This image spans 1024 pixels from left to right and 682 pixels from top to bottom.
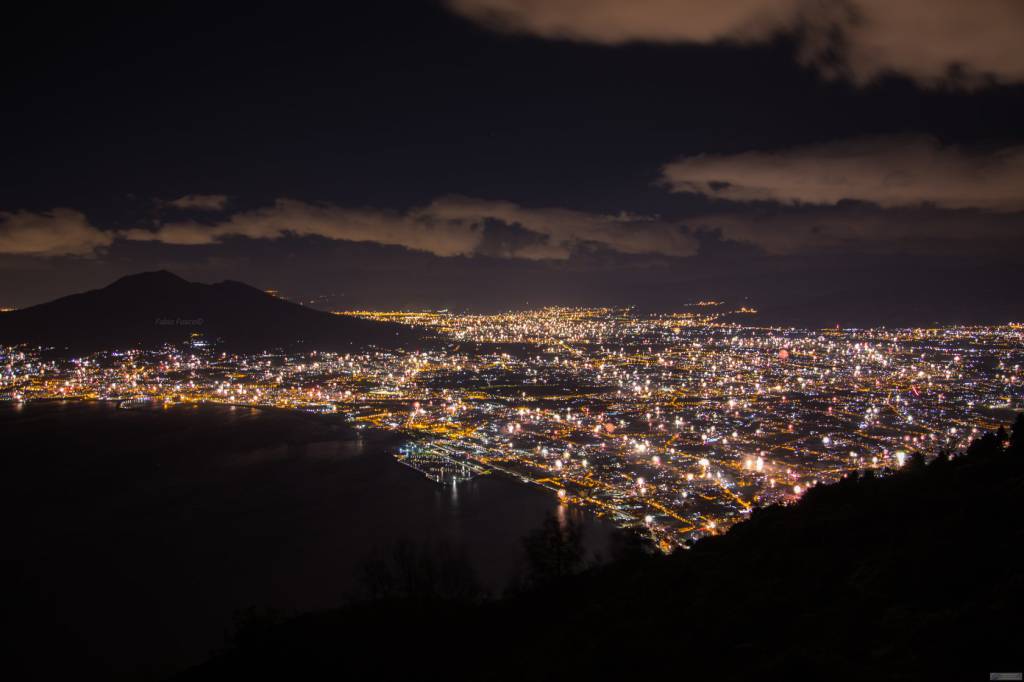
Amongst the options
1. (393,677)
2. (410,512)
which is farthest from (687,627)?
(410,512)

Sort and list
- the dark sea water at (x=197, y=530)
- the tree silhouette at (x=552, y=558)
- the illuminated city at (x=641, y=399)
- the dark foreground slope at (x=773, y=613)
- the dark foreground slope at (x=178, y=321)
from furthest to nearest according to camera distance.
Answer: the dark foreground slope at (x=178, y=321) → the illuminated city at (x=641, y=399) → the dark sea water at (x=197, y=530) → the tree silhouette at (x=552, y=558) → the dark foreground slope at (x=773, y=613)

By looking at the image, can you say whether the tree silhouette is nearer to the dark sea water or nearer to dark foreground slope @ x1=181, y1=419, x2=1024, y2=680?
dark foreground slope @ x1=181, y1=419, x2=1024, y2=680

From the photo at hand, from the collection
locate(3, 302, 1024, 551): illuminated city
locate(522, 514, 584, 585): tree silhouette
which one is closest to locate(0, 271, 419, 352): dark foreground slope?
locate(3, 302, 1024, 551): illuminated city

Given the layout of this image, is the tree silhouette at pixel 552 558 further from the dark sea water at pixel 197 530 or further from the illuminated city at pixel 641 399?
the illuminated city at pixel 641 399

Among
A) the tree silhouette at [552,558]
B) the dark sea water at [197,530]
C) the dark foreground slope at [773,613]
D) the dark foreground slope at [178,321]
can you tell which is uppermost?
the dark foreground slope at [178,321]

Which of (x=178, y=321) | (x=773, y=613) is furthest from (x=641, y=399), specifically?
(x=178, y=321)

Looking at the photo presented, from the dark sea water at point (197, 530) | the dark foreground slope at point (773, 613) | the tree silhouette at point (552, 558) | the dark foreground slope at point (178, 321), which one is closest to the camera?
the dark foreground slope at point (773, 613)

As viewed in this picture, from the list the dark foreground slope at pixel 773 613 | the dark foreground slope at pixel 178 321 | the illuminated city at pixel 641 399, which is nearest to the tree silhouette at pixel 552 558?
the dark foreground slope at pixel 773 613

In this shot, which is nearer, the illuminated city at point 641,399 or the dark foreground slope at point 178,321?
the illuminated city at point 641,399
